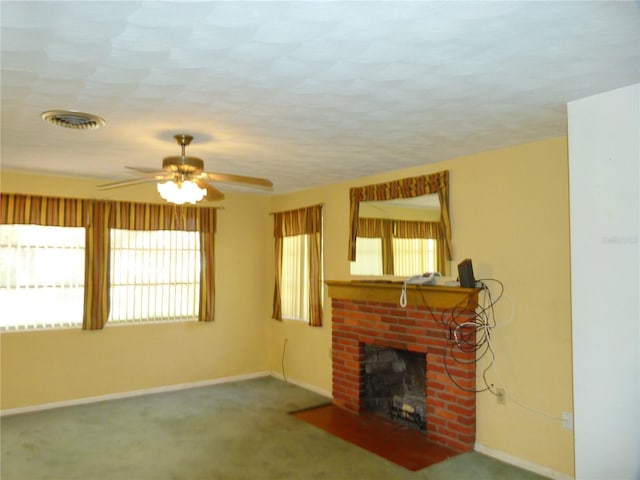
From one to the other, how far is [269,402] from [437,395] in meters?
1.97

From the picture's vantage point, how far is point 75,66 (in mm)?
2199

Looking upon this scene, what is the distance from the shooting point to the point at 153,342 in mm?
5578

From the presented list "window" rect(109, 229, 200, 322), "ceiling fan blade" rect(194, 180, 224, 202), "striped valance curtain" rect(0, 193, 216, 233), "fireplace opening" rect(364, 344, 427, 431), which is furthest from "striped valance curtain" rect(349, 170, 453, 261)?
"window" rect(109, 229, 200, 322)

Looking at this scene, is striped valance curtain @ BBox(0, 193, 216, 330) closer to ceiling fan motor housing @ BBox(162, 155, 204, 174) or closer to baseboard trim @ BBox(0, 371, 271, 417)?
baseboard trim @ BBox(0, 371, 271, 417)

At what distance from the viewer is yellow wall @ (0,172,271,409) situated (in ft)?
15.9

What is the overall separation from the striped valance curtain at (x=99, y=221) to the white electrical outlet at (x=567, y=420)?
13.1ft

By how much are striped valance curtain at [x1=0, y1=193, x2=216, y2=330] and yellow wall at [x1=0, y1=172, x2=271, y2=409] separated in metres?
0.12

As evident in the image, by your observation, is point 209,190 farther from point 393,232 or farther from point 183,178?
point 393,232

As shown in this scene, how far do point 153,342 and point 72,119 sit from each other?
3.27m

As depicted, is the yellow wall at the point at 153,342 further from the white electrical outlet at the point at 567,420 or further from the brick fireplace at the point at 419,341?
the white electrical outlet at the point at 567,420

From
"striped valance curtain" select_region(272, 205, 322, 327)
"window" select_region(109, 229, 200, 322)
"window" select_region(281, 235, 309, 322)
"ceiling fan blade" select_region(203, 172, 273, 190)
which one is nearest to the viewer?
"ceiling fan blade" select_region(203, 172, 273, 190)

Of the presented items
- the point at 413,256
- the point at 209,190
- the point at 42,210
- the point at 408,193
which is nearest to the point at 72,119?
the point at 209,190

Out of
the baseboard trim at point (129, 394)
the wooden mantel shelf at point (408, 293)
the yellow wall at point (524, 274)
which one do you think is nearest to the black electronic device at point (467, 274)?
the wooden mantel shelf at point (408, 293)

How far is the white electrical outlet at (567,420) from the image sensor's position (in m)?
3.30
